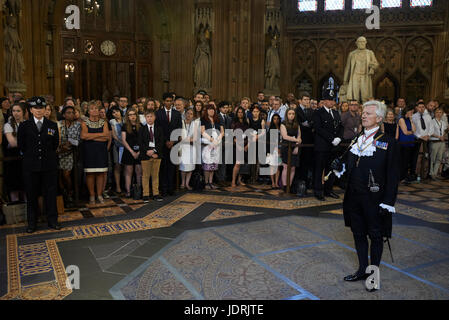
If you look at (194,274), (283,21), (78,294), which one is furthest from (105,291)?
(283,21)

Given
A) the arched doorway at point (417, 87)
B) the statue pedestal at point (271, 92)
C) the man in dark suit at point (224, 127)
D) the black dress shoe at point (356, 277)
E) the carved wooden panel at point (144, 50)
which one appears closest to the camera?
the black dress shoe at point (356, 277)

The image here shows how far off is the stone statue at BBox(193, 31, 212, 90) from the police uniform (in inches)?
467

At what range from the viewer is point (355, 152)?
4035 mm

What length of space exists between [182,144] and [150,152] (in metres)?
0.97

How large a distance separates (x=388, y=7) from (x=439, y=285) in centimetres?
1602

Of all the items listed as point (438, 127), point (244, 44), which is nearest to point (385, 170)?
point (438, 127)

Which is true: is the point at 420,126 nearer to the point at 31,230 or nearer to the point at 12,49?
the point at 31,230

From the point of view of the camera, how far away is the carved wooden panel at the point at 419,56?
56.0 ft

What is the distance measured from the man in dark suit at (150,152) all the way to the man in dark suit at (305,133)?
2.94 meters

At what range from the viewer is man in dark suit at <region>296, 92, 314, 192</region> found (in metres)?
8.42

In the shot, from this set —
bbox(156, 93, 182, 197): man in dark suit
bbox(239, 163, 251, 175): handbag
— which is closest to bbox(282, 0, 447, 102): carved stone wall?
bbox(239, 163, 251, 175): handbag

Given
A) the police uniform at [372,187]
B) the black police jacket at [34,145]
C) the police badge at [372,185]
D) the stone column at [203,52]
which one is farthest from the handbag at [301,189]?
the stone column at [203,52]

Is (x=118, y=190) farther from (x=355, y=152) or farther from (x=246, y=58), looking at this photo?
(x=246, y=58)

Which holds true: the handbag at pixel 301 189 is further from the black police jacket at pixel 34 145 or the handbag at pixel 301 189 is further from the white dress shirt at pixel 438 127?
the black police jacket at pixel 34 145
